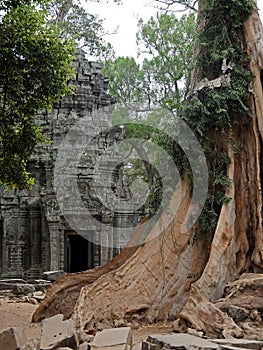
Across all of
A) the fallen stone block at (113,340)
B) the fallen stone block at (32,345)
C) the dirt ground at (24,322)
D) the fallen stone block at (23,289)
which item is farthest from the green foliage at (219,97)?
the fallen stone block at (23,289)

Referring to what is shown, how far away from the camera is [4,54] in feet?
28.1

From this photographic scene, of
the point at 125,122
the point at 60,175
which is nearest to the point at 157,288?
the point at 60,175

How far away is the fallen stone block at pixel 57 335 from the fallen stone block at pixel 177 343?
2.43ft

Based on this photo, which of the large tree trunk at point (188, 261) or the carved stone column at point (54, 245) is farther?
the carved stone column at point (54, 245)

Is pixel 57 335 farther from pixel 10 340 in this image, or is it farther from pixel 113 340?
pixel 113 340

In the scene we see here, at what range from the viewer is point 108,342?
505 centimetres

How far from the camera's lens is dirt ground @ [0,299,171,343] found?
21.8 ft

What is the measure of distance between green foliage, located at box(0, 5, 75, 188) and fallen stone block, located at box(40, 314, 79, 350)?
420 cm

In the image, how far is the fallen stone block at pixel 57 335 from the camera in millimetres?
5125

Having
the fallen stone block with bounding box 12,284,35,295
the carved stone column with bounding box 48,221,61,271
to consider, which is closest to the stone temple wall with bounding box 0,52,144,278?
the carved stone column with bounding box 48,221,61,271

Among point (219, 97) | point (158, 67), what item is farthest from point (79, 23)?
point (219, 97)

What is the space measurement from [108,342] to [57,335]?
1.93ft

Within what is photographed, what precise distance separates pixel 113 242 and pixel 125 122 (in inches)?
186

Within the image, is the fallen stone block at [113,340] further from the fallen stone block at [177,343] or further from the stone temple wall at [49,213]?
the stone temple wall at [49,213]
